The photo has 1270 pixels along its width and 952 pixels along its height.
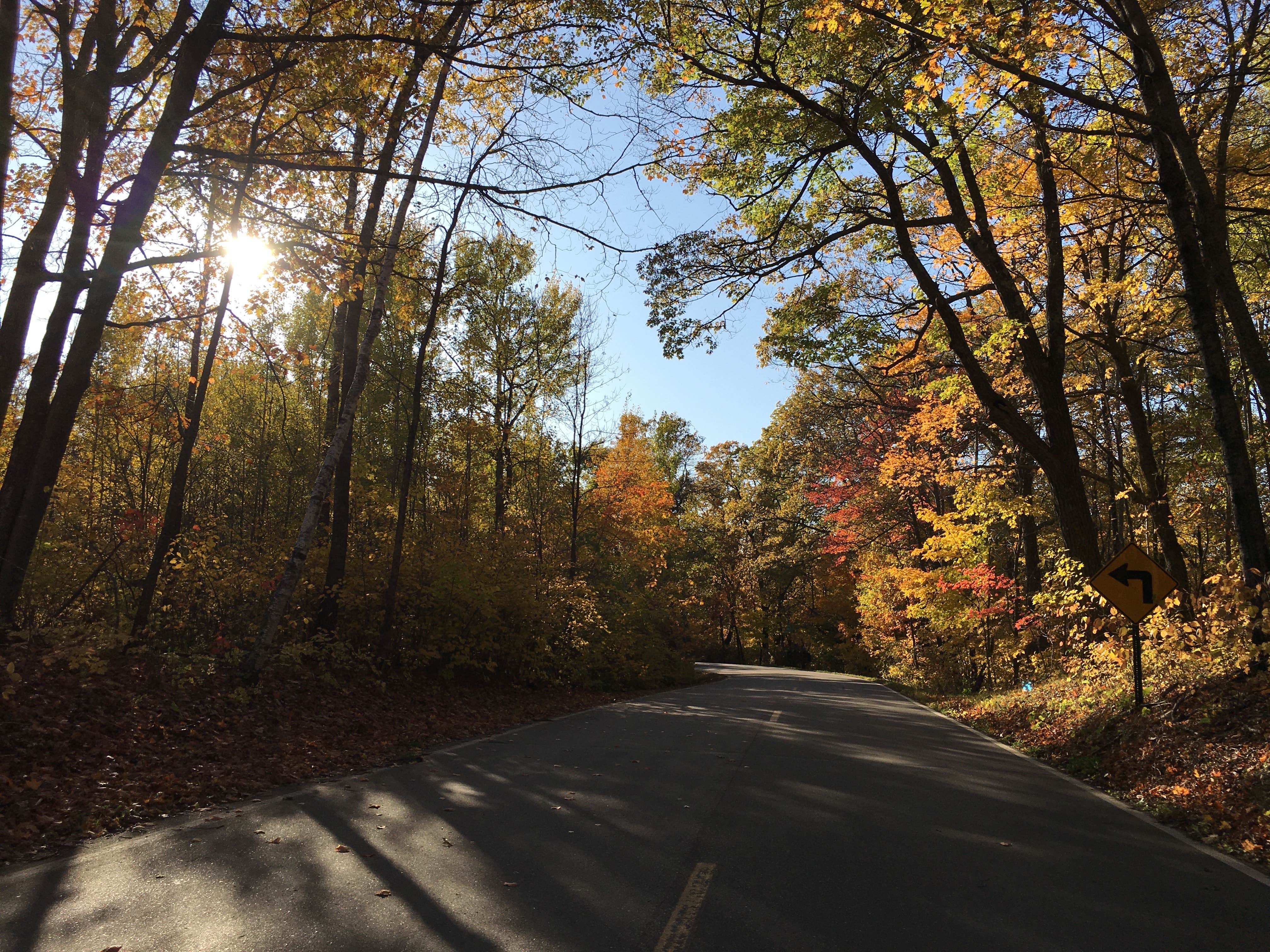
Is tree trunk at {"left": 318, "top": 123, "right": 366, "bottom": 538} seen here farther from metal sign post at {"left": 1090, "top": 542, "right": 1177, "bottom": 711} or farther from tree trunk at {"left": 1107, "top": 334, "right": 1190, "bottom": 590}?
tree trunk at {"left": 1107, "top": 334, "right": 1190, "bottom": 590}

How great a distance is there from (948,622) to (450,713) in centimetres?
1538

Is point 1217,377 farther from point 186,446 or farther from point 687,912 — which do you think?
point 186,446

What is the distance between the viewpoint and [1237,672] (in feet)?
29.4

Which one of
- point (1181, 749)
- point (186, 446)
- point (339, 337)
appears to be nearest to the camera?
point (1181, 749)

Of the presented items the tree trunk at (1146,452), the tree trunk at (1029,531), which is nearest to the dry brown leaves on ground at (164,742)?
the tree trunk at (1146,452)

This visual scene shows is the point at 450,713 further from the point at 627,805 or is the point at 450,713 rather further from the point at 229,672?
the point at 627,805

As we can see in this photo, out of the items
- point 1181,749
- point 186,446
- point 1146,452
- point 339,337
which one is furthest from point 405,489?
point 1146,452

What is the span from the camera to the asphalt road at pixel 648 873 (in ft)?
12.6

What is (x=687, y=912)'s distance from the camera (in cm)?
411

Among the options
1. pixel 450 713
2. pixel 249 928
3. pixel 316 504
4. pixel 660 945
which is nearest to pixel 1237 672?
pixel 660 945

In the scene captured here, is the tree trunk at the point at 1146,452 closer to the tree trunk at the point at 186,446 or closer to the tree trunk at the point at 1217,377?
the tree trunk at the point at 1217,377

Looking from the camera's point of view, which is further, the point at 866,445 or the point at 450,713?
the point at 866,445

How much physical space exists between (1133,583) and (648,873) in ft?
27.3

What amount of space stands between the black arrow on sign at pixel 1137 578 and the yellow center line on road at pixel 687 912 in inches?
306
